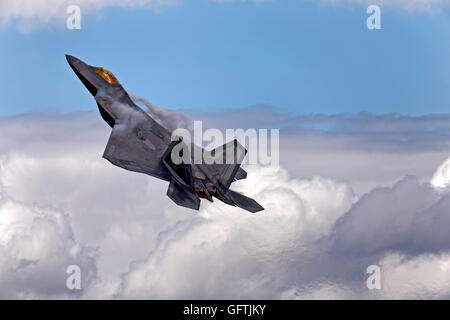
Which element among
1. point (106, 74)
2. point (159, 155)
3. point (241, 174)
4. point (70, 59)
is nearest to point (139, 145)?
point (159, 155)

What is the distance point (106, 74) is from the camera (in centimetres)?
6316

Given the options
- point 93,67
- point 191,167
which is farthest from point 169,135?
point 93,67

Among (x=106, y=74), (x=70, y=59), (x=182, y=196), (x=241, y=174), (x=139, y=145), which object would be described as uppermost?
(x=70, y=59)

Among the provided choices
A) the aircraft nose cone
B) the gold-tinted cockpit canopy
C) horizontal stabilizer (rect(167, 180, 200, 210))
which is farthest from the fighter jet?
the aircraft nose cone

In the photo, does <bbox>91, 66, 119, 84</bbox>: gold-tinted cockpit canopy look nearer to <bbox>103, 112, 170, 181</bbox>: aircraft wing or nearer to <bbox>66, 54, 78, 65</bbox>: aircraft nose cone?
<bbox>66, 54, 78, 65</bbox>: aircraft nose cone

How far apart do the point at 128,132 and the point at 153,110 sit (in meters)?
4.36

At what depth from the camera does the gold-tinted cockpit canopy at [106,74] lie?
206ft

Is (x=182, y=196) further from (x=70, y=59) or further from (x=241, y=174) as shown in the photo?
(x=70, y=59)

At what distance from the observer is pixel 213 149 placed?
56.6 m

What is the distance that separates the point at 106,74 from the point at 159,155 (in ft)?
41.5

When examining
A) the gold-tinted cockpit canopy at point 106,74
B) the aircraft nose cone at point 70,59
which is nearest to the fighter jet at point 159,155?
the gold-tinted cockpit canopy at point 106,74

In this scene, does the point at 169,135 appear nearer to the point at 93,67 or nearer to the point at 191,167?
the point at 191,167

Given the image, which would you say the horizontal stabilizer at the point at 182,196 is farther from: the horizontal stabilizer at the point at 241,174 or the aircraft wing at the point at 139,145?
the horizontal stabilizer at the point at 241,174

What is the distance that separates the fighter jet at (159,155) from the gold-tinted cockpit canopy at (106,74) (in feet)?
1.50
